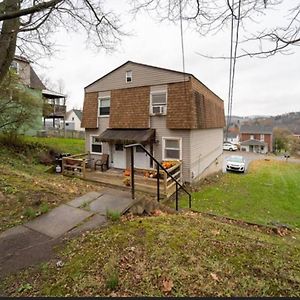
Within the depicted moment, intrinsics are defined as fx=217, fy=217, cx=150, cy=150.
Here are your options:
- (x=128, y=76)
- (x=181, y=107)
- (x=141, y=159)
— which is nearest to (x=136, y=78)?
(x=128, y=76)

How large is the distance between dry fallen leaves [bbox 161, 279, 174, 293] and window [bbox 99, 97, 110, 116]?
1263 centimetres

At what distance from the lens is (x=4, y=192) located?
514cm

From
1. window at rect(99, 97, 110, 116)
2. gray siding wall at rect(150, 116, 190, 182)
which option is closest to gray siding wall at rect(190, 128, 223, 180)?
gray siding wall at rect(150, 116, 190, 182)

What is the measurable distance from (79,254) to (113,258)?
1.69 feet

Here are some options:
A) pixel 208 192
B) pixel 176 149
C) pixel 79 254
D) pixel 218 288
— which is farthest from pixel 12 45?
pixel 208 192

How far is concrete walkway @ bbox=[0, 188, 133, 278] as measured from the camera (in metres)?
2.98

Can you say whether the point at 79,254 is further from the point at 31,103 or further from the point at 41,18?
the point at 31,103

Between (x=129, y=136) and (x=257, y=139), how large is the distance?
61389 mm

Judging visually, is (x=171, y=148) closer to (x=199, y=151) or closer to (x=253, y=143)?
(x=199, y=151)

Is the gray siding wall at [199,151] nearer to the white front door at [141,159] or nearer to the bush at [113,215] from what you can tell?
the white front door at [141,159]

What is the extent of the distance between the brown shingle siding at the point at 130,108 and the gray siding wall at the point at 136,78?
0.38 m

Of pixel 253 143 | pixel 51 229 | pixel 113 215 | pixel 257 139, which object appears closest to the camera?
pixel 51 229

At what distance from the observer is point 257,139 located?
64.2 metres

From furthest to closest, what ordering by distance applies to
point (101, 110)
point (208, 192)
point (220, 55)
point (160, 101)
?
point (101, 110) < point (160, 101) < point (208, 192) < point (220, 55)
